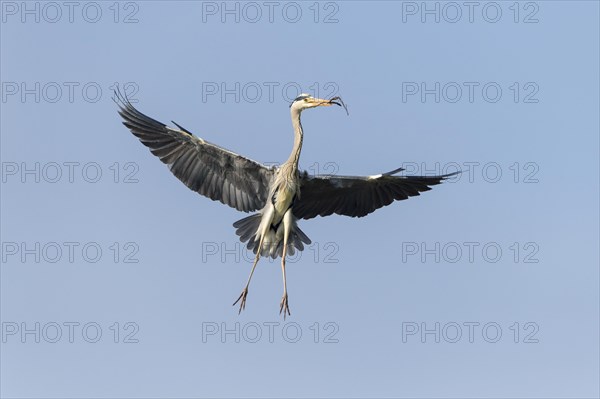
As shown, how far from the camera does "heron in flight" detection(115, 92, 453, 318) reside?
19.6m

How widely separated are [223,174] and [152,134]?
145cm

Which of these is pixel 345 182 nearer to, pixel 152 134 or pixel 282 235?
→ pixel 282 235

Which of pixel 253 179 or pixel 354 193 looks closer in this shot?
pixel 253 179

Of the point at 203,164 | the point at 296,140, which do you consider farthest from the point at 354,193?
the point at 203,164

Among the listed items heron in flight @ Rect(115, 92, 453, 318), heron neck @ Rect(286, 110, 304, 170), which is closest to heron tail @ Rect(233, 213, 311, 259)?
heron in flight @ Rect(115, 92, 453, 318)

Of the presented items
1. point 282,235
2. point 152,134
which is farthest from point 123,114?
point 282,235

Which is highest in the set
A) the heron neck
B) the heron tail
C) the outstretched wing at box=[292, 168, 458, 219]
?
the heron neck

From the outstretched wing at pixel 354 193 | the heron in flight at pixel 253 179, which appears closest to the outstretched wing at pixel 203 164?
the heron in flight at pixel 253 179

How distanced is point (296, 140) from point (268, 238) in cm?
184

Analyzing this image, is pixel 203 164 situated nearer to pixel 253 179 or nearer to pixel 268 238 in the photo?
pixel 253 179

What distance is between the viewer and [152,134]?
1975 cm

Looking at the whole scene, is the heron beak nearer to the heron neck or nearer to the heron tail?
the heron neck

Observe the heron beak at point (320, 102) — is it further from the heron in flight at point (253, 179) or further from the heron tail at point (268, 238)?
the heron tail at point (268, 238)

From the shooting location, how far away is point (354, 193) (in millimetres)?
20875
